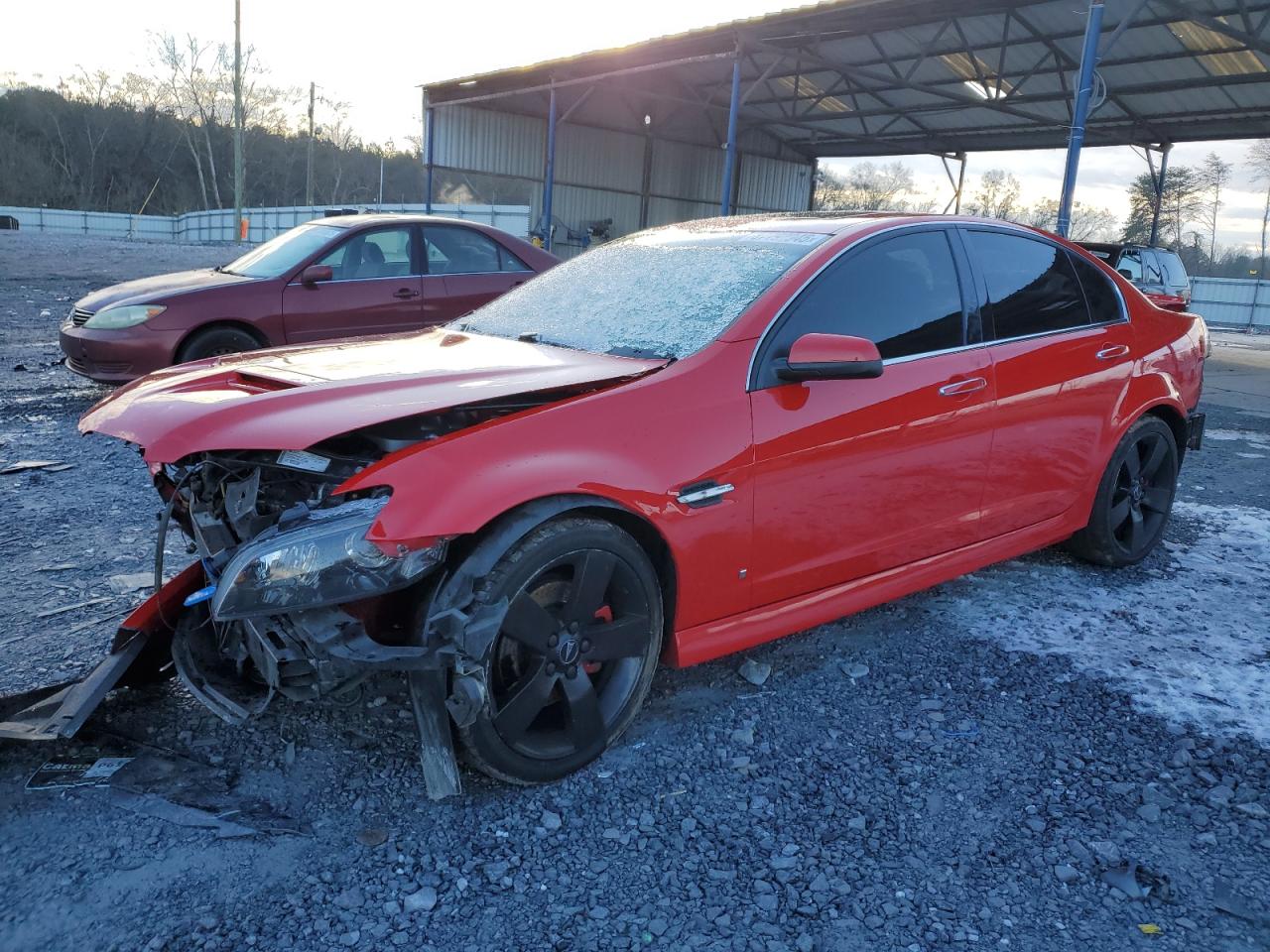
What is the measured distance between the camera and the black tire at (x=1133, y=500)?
4.27 metres

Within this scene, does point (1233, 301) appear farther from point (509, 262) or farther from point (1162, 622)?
point (1162, 622)

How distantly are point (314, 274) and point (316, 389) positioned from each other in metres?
5.23

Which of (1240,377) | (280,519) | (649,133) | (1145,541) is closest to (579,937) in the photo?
(280,519)

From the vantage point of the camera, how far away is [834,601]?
320 centimetres

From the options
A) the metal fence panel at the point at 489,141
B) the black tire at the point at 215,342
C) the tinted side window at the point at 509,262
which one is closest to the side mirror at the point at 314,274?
the black tire at the point at 215,342

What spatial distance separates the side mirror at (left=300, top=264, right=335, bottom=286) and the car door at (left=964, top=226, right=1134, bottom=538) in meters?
5.35

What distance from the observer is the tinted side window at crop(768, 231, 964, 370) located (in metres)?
3.12

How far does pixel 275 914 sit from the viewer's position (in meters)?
2.07

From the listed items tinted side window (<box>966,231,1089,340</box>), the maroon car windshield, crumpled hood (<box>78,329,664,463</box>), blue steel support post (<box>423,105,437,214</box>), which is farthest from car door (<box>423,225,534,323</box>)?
blue steel support post (<box>423,105,437,214</box>)

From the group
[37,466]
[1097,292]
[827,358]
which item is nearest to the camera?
[827,358]

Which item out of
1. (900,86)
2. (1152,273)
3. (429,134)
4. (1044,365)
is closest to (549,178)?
(429,134)

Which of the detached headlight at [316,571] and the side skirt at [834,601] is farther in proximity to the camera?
the side skirt at [834,601]

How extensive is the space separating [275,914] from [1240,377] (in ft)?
49.0

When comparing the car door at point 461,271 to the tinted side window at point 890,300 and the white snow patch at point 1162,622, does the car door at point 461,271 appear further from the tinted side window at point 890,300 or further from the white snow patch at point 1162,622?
the white snow patch at point 1162,622
